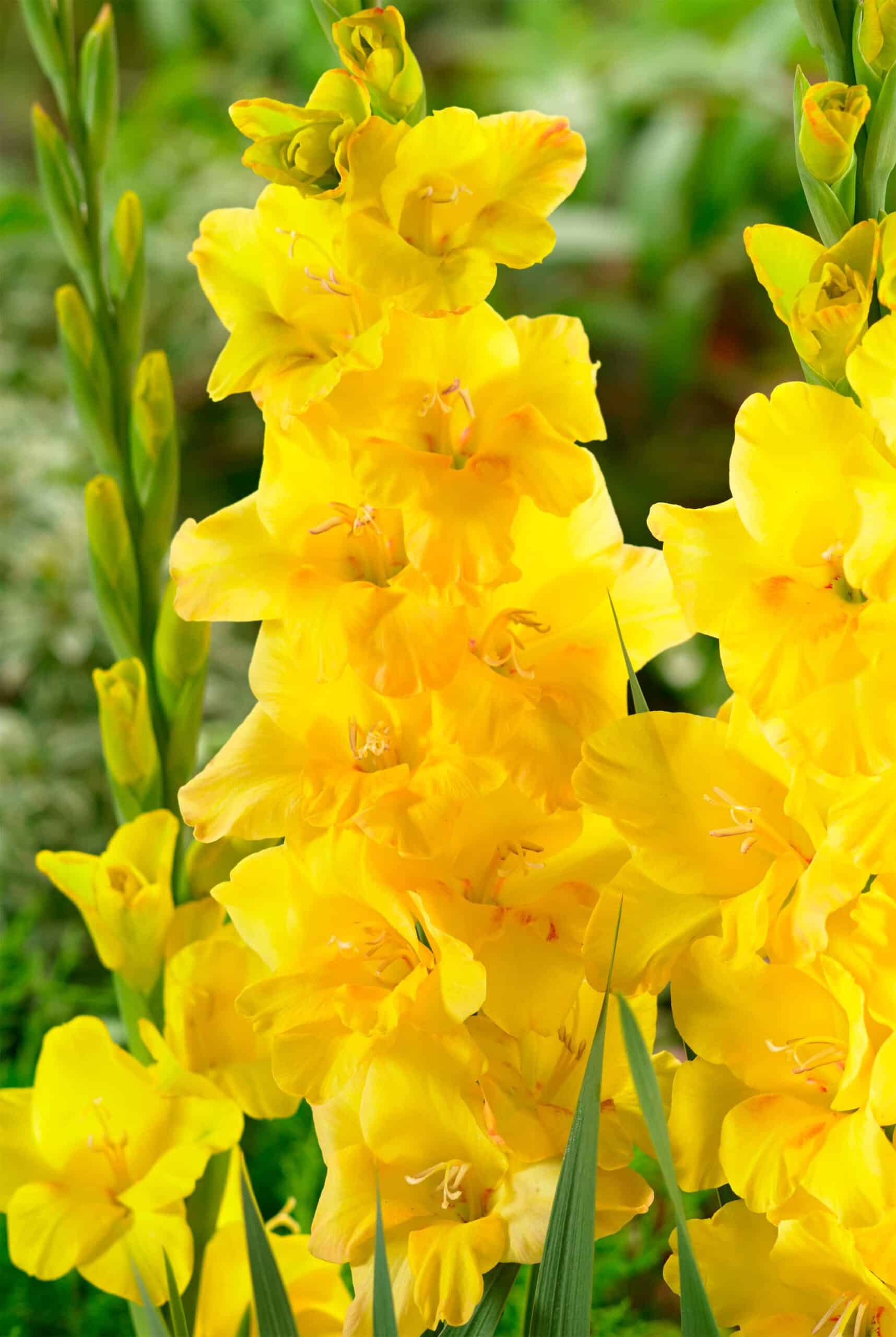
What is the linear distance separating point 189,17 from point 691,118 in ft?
2.76

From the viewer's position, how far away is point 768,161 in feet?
6.55

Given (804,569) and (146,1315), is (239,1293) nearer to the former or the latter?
(146,1315)

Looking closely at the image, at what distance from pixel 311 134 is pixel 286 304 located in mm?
46

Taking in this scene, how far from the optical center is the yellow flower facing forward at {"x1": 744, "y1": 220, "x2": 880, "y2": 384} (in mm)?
329

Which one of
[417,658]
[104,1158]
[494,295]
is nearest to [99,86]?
[417,658]

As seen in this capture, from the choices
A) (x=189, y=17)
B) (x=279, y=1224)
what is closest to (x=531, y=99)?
(x=189, y=17)

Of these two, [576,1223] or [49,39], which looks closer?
[576,1223]

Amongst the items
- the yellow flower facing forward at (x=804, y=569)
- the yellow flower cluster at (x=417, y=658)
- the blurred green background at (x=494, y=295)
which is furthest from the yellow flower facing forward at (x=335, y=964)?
the blurred green background at (x=494, y=295)

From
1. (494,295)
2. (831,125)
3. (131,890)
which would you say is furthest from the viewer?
(494,295)

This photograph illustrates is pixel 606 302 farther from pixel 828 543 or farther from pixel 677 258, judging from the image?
pixel 828 543

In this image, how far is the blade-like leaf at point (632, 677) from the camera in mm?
369

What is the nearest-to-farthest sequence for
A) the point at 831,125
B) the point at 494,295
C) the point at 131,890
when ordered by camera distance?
the point at 831,125, the point at 131,890, the point at 494,295

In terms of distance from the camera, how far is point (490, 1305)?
39 centimetres

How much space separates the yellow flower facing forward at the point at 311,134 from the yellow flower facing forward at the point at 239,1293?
34cm
